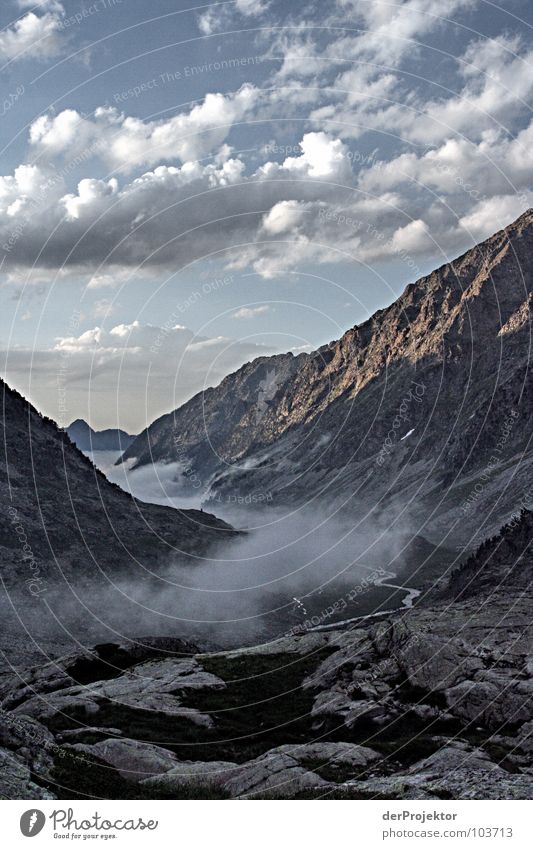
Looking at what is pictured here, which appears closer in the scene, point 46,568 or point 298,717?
point 298,717

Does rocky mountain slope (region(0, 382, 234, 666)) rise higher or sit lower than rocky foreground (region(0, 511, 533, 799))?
higher

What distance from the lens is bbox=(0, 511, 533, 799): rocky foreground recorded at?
38062mm

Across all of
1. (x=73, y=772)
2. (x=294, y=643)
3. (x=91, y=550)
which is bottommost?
(x=294, y=643)

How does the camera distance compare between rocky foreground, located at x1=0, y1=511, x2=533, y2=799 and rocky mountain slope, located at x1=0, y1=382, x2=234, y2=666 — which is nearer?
rocky foreground, located at x1=0, y1=511, x2=533, y2=799

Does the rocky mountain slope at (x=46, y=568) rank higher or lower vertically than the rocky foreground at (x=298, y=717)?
higher

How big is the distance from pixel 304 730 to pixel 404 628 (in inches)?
874

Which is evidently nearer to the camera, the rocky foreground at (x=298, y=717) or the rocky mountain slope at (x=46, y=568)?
the rocky foreground at (x=298, y=717)

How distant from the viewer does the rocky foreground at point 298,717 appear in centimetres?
3806

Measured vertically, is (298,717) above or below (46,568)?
below

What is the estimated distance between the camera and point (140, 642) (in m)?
115

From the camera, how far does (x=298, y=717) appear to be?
65500 millimetres

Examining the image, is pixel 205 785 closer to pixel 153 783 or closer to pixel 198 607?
pixel 153 783
